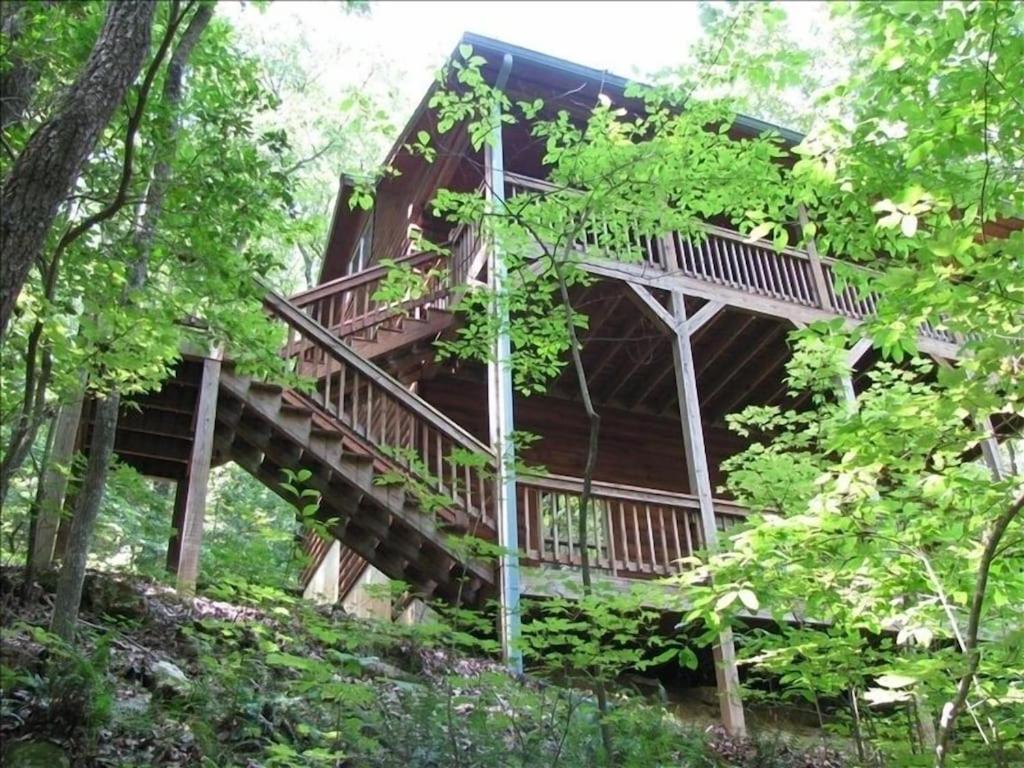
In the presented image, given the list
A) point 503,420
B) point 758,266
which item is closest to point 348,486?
point 503,420

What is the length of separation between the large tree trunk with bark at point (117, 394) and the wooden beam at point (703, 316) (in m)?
6.42

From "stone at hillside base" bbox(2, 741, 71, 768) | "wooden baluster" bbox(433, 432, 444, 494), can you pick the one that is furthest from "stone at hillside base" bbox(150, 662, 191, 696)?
"wooden baluster" bbox(433, 432, 444, 494)

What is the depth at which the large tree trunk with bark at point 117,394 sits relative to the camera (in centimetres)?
468

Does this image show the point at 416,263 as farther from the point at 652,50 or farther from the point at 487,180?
the point at 652,50

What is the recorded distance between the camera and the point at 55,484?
6.48 m

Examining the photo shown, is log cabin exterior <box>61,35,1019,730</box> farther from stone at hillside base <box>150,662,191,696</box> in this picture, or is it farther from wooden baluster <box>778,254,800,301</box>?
stone at hillside base <box>150,662,191,696</box>

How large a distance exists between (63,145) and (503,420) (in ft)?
19.1

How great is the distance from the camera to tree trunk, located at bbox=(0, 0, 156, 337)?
279cm

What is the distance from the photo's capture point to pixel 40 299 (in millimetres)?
4633

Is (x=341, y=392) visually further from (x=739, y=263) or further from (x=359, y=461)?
(x=739, y=263)

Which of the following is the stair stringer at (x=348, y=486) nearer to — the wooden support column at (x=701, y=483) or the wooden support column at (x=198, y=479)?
the wooden support column at (x=198, y=479)

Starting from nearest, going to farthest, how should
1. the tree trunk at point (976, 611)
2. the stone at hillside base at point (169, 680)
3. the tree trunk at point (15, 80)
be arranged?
1. the tree trunk at point (976, 611)
2. the tree trunk at point (15, 80)
3. the stone at hillside base at point (169, 680)

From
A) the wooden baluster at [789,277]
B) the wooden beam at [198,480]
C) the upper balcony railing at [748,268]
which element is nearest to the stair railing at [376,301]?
the upper balcony railing at [748,268]

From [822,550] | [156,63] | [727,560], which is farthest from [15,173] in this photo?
[822,550]
